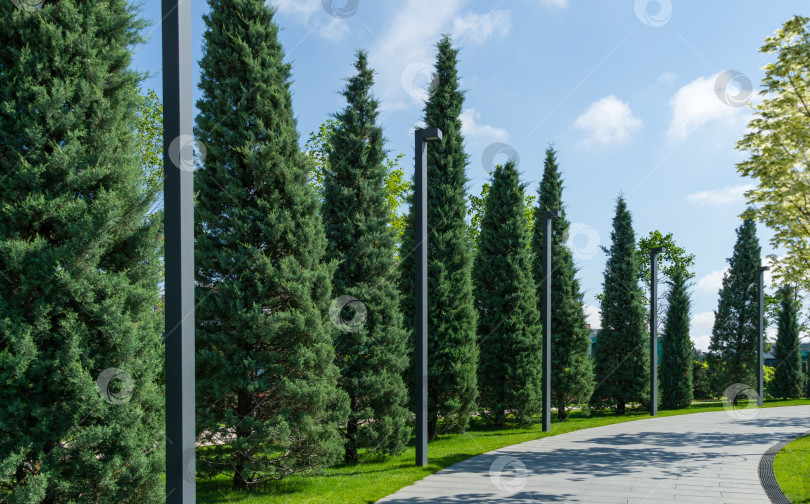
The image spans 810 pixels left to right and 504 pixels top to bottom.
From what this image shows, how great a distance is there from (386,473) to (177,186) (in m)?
7.36

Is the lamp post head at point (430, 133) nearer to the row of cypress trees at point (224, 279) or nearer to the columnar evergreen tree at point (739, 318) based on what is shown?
the row of cypress trees at point (224, 279)

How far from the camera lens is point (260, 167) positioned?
878 cm

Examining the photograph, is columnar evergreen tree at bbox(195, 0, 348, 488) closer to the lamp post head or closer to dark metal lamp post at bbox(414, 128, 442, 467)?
dark metal lamp post at bbox(414, 128, 442, 467)

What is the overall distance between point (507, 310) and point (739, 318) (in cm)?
2255

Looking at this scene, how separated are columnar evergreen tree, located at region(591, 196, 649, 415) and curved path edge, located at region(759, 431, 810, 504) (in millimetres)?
9984

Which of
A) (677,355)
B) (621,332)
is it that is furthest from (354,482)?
(677,355)

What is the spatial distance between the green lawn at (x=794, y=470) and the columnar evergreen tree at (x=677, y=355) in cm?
1291

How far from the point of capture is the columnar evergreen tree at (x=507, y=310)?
17.4m

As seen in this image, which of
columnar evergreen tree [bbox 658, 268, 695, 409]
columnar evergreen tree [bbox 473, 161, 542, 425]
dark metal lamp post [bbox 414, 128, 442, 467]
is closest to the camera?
dark metal lamp post [bbox 414, 128, 442, 467]

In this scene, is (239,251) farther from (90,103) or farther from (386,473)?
(386,473)

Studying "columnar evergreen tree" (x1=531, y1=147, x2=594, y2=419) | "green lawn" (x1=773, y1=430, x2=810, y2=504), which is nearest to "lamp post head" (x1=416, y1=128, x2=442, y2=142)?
"green lawn" (x1=773, y1=430, x2=810, y2=504)

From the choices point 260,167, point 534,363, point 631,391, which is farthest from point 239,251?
point 631,391

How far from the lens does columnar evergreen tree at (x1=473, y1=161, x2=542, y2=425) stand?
57.1 feet

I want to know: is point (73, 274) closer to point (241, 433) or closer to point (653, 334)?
Answer: point (241, 433)
